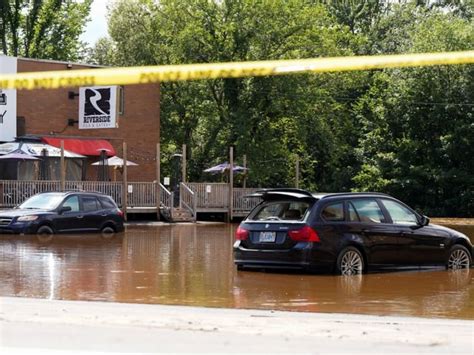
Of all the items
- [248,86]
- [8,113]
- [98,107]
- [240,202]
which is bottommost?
[240,202]

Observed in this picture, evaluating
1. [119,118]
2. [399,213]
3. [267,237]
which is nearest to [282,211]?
[267,237]

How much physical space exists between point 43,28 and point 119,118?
71.9 feet

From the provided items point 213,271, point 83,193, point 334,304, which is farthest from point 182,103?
point 334,304

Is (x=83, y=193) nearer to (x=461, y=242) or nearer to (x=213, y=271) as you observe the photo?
(x=213, y=271)

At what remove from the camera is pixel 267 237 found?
50.2ft

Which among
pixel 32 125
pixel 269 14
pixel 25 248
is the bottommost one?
pixel 25 248

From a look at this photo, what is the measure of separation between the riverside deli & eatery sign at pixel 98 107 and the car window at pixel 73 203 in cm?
1441

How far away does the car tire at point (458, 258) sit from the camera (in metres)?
16.6

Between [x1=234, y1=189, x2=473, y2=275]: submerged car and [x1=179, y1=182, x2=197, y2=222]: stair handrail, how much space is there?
25.3 metres

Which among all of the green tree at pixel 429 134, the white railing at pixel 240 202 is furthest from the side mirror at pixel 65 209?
the green tree at pixel 429 134

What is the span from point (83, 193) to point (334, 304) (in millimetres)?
17036

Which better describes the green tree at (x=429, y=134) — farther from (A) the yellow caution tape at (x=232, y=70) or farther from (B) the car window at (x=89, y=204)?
(A) the yellow caution tape at (x=232, y=70)

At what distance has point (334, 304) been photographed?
11.9m

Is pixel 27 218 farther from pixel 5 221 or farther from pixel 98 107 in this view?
pixel 98 107
